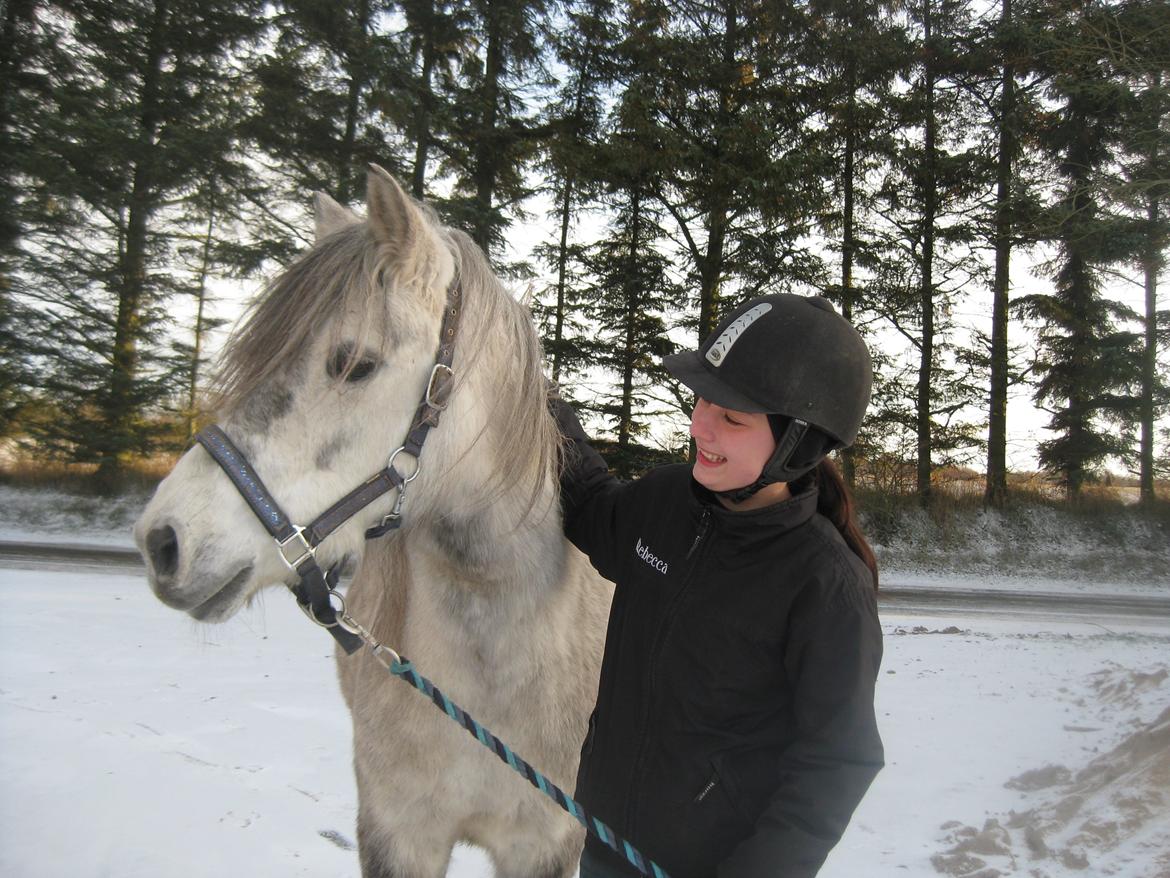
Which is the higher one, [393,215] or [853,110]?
[853,110]

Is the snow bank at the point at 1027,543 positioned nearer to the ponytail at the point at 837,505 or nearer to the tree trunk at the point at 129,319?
the ponytail at the point at 837,505

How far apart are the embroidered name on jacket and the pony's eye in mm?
773

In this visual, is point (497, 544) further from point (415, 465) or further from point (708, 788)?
point (708, 788)

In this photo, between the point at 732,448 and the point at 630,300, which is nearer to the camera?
the point at 732,448

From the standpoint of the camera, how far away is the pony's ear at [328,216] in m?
2.09

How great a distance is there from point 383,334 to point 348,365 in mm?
106

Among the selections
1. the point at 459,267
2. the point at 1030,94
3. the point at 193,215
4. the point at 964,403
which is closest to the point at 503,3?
the point at 193,215

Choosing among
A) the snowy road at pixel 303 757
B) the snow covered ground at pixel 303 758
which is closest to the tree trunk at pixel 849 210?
the snowy road at pixel 303 757

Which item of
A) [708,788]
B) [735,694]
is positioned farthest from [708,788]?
[735,694]

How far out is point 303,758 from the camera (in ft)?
13.5

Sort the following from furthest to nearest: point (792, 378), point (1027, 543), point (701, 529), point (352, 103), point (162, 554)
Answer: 1. point (1027, 543)
2. point (352, 103)
3. point (701, 529)
4. point (792, 378)
5. point (162, 554)

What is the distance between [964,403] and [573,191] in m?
8.79

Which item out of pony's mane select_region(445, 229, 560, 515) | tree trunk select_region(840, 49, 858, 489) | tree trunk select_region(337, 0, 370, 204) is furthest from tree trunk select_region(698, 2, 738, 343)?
pony's mane select_region(445, 229, 560, 515)

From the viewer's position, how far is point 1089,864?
3303 mm
